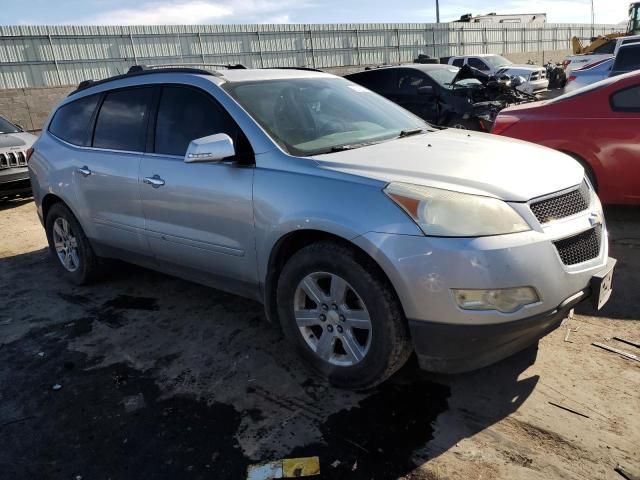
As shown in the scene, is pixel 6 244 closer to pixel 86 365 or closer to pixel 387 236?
pixel 86 365

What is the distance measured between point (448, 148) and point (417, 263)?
3.53 feet

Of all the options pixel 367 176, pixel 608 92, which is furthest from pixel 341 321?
pixel 608 92

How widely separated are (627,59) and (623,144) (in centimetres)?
796

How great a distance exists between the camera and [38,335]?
4012 mm

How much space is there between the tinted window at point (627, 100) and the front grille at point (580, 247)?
2944 millimetres

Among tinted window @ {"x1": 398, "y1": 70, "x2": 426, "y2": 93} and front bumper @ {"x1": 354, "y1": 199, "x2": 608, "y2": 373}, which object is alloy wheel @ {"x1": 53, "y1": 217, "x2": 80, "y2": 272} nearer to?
front bumper @ {"x1": 354, "y1": 199, "x2": 608, "y2": 373}

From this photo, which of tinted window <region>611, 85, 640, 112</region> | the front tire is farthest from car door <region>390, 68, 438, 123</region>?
the front tire

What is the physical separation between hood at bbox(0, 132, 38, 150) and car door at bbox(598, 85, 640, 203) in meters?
8.29

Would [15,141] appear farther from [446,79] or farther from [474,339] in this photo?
[474,339]

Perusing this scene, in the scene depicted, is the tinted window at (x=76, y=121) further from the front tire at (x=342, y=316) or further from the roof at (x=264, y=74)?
the front tire at (x=342, y=316)

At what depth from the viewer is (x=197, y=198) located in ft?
11.4

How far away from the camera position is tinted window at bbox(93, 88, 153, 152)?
4.03 meters

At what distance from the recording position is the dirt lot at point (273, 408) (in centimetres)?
246

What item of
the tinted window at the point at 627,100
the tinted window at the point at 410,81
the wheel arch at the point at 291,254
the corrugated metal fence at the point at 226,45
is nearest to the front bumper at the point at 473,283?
the wheel arch at the point at 291,254
